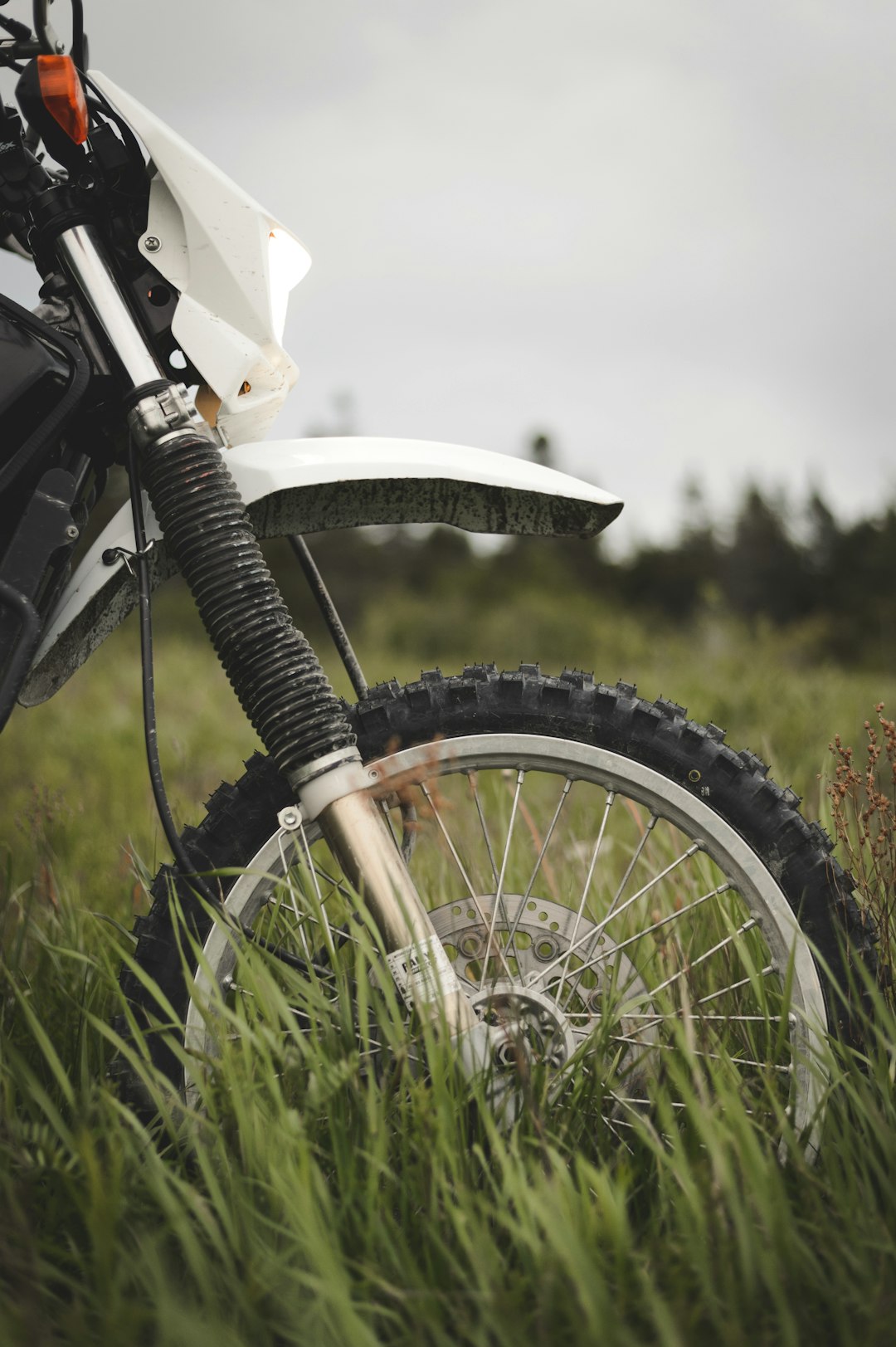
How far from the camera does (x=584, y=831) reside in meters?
2.97

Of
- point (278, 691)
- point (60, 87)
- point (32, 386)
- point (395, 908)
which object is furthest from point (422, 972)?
point (60, 87)

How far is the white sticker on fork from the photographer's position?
4.21 feet

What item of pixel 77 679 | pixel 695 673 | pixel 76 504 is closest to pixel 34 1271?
pixel 76 504

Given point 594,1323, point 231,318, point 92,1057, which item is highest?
point 231,318

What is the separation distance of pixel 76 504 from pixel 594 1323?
1333mm

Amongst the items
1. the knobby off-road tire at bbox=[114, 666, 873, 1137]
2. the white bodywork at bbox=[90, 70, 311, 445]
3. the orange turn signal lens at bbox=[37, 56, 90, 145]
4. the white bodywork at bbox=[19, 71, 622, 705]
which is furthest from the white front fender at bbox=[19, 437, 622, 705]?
the orange turn signal lens at bbox=[37, 56, 90, 145]

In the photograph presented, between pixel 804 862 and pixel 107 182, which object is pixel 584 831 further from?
pixel 107 182

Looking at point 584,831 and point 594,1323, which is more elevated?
point 584,831

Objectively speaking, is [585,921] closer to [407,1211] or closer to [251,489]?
[407,1211]

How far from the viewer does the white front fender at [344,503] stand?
149 cm

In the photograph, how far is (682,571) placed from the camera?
44500mm

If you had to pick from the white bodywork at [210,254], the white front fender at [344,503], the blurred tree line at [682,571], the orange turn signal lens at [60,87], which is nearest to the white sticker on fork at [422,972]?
the white front fender at [344,503]

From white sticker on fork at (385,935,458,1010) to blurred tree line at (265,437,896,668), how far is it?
1875cm

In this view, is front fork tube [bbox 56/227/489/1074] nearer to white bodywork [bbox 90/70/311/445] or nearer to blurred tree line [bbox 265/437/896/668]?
white bodywork [bbox 90/70/311/445]
